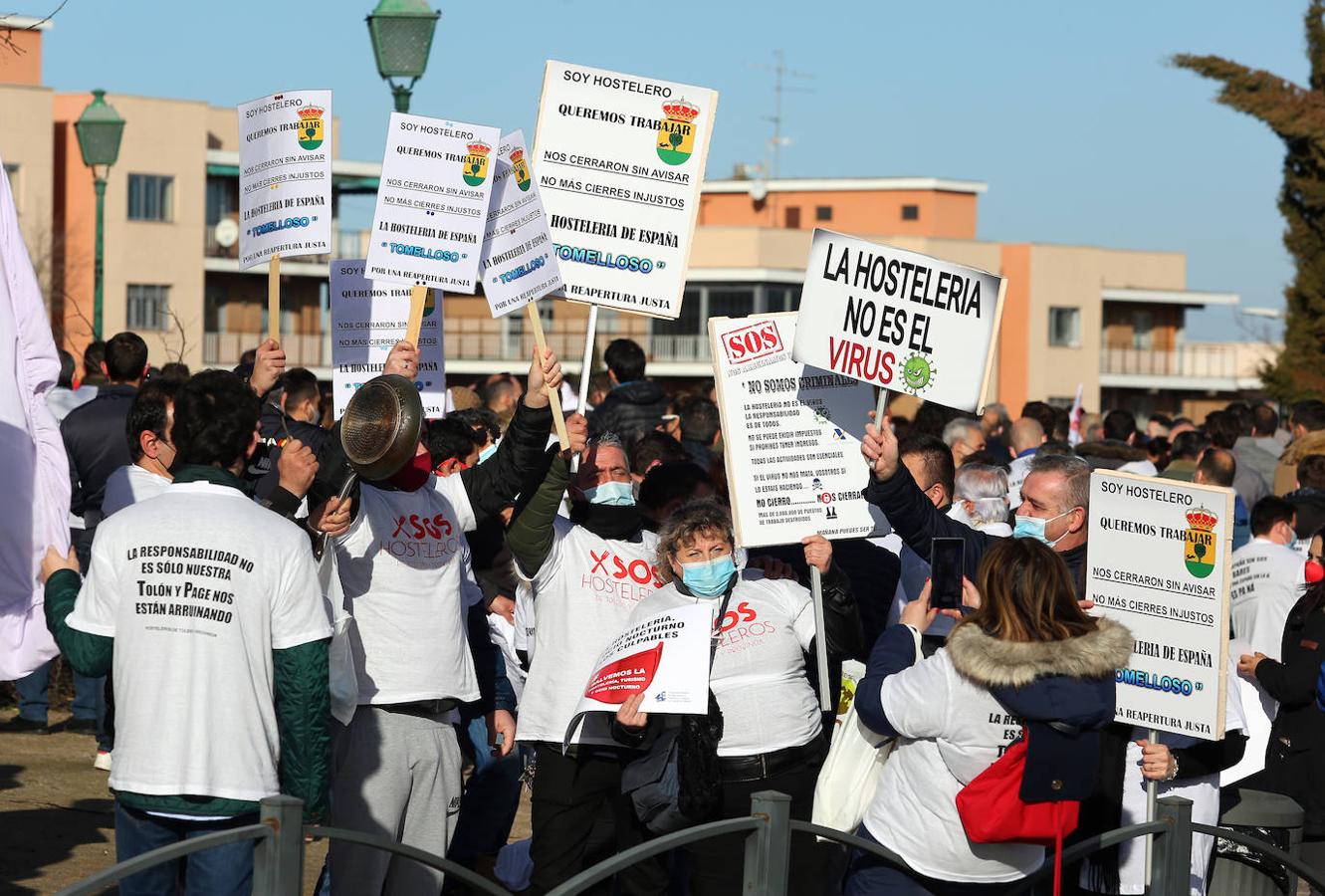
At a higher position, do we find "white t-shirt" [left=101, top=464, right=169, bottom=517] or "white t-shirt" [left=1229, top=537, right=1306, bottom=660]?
"white t-shirt" [left=101, top=464, right=169, bottom=517]

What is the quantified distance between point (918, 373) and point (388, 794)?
7.94 feet

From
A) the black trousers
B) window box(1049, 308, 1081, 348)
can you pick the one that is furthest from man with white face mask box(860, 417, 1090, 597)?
window box(1049, 308, 1081, 348)

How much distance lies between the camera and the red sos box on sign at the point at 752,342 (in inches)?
275

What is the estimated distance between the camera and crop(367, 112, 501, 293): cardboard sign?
7336mm

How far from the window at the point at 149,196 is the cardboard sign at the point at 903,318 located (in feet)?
169

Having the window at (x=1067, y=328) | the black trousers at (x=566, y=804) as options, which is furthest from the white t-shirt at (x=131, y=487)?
the window at (x=1067, y=328)

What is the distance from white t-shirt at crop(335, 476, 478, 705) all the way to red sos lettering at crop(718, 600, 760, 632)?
36.1 inches

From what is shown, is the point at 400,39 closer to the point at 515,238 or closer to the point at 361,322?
the point at 361,322

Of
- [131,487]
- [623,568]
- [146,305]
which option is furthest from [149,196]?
[623,568]

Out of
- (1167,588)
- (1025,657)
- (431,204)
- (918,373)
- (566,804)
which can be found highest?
(431,204)

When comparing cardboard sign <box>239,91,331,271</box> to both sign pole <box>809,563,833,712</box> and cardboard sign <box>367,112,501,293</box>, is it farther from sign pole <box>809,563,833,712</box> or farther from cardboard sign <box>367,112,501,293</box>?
sign pole <box>809,563,833,712</box>

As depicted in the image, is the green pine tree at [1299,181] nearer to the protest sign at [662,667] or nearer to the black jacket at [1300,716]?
the black jacket at [1300,716]

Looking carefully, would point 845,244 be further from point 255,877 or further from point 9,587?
point 255,877

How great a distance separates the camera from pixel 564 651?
6660 mm
